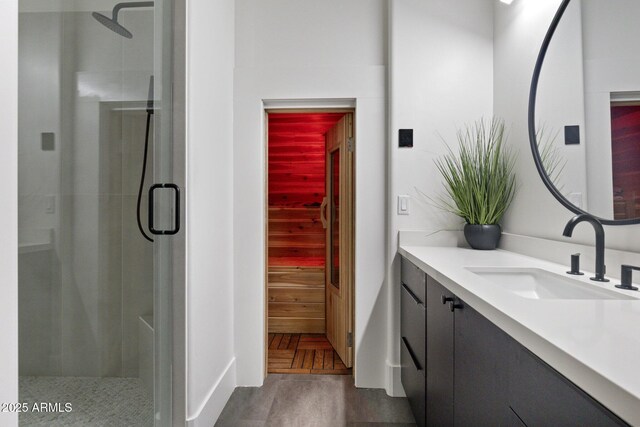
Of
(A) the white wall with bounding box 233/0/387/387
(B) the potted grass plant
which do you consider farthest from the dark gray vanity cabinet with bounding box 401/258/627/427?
(B) the potted grass plant

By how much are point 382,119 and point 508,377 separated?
1.75 metres

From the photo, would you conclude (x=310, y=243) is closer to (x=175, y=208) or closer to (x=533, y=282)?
(x=175, y=208)

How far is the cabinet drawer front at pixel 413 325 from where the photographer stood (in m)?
1.62

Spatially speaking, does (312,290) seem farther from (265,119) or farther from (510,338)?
(510,338)

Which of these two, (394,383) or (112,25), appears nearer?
(112,25)

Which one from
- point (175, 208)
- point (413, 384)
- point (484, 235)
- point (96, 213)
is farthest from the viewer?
point (484, 235)

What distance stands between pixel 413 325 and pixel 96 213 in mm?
1502

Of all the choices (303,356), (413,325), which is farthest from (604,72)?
(303,356)

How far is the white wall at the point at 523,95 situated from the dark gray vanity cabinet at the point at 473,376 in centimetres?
66

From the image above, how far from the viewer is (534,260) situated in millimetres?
1652

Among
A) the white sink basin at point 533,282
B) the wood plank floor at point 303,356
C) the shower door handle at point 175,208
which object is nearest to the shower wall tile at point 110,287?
the shower door handle at point 175,208

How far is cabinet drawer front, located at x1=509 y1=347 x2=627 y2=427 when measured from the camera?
1.80 feet

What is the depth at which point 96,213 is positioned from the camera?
44.7 inches

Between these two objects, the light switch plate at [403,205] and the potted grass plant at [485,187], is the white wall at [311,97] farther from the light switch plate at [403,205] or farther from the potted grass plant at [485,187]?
the potted grass plant at [485,187]
